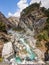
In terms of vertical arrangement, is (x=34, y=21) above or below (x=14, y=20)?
below

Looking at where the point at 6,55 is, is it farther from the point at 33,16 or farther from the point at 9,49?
the point at 33,16

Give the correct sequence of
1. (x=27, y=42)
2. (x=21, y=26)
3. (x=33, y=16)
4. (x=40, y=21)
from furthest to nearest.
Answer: (x=21, y=26)
(x=33, y=16)
(x=40, y=21)
(x=27, y=42)

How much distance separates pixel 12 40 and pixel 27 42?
14.9 feet

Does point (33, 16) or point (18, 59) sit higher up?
point (33, 16)

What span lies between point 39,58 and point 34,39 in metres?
8.19

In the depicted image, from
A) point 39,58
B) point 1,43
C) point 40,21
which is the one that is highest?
point 40,21

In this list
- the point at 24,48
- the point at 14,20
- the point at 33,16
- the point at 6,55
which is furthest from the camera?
the point at 14,20

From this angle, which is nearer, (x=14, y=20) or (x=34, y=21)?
(x=34, y=21)

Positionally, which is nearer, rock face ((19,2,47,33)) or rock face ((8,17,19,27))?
rock face ((19,2,47,33))

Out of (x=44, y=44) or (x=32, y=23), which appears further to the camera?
(x=32, y=23)

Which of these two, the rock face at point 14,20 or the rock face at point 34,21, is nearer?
the rock face at point 34,21

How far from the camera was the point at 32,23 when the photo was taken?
74.2m

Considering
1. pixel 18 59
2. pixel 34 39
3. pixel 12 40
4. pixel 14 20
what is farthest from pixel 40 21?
pixel 14 20

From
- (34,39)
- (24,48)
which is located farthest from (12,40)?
(34,39)
